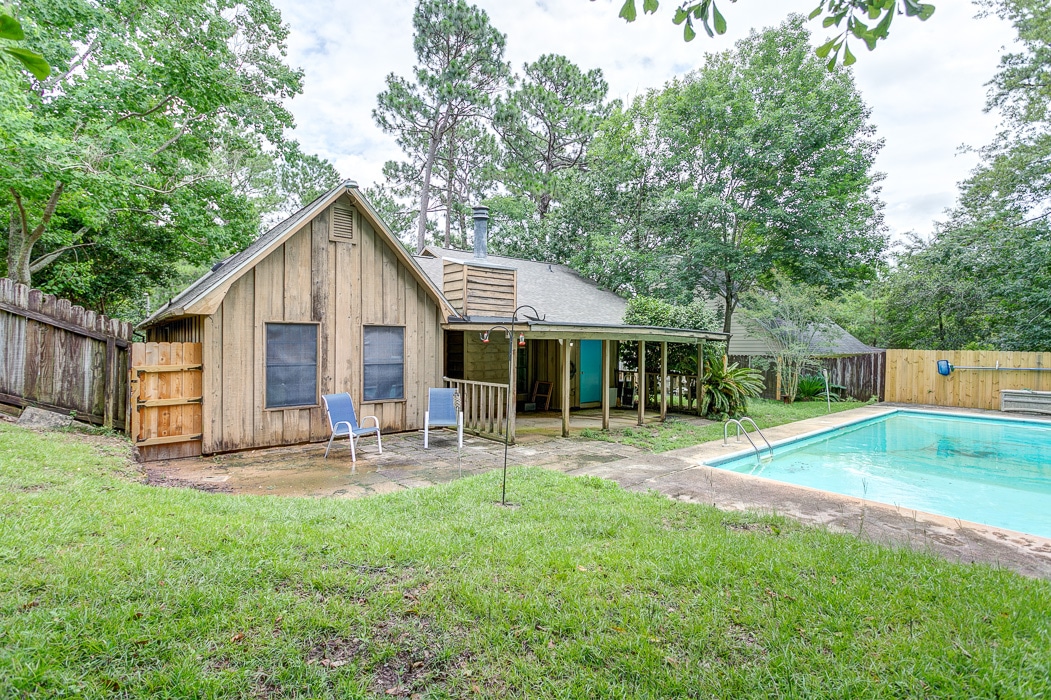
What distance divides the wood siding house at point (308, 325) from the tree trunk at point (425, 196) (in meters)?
15.1

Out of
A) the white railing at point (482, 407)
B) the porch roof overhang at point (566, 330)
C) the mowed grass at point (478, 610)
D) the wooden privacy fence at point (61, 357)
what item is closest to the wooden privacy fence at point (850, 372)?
the porch roof overhang at point (566, 330)

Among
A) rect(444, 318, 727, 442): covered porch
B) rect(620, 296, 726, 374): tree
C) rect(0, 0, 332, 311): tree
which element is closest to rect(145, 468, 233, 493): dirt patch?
rect(444, 318, 727, 442): covered porch

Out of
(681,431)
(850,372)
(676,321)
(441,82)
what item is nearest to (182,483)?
(681,431)

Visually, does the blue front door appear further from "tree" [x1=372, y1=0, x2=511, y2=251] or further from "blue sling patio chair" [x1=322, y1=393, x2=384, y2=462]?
"tree" [x1=372, y1=0, x2=511, y2=251]

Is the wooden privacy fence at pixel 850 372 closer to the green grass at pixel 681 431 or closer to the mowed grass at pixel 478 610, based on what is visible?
the green grass at pixel 681 431

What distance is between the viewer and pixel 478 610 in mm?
2736

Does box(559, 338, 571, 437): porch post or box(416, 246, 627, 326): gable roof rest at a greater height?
box(416, 246, 627, 326): gable roof

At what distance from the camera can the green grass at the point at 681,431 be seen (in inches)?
342

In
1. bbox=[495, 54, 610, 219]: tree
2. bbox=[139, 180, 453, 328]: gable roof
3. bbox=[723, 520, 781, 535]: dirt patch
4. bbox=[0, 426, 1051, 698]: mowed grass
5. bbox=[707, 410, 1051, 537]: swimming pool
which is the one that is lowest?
bbox=[707, 410, 1051, 537]: swimming pool

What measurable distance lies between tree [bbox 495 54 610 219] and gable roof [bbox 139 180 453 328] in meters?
16.0

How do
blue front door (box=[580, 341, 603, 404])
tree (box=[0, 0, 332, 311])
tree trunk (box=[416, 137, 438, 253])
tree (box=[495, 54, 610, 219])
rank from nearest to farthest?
tree (box=[0, 0, 332, 311])
blue front door (box=[580, 341, 603, 404])
tree (box=[495, 54, 610, 219])
tree trunk (box=[416, 137, 438, 253])

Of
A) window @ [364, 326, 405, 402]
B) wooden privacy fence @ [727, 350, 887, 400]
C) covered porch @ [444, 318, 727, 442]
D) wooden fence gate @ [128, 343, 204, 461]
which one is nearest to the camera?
wooden fence gate @ [128, 343, 204, 461]

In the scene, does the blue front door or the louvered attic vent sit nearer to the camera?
the louvered attic vent

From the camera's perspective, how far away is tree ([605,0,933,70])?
2.32m
